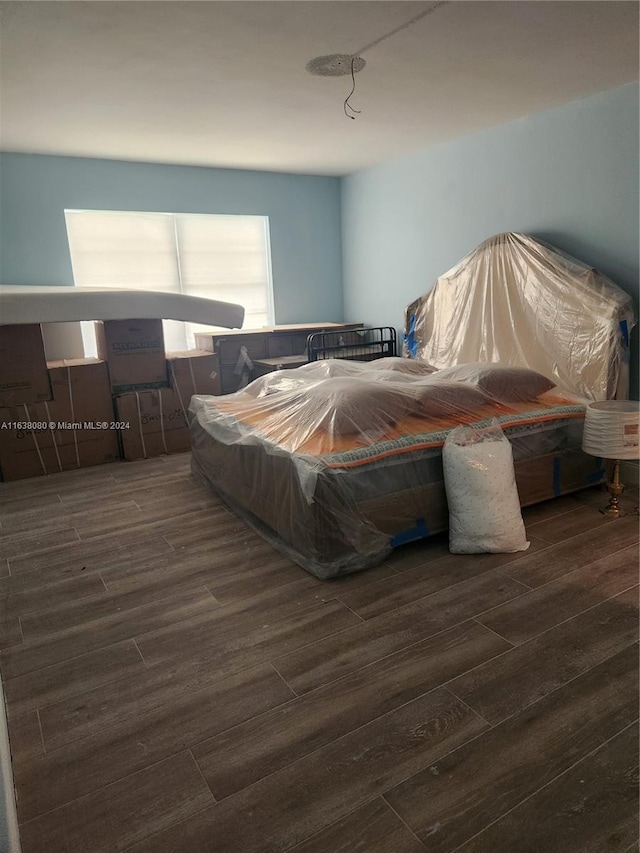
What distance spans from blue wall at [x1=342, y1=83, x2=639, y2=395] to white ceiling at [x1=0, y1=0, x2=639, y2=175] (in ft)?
0.61

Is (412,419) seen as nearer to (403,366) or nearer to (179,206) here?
(403,366)

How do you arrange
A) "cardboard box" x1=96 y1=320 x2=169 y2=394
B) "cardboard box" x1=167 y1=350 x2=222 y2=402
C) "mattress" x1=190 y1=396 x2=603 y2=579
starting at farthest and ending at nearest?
"cardboard box" x1=167 y1=350 x2=222 y2=402
"cardboard box" x1=96 y1=320 x2=169 y2=394
"mattress" x1=190 y1=396 x2=603 y2=579

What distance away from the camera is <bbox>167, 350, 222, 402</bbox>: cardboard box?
4.44m

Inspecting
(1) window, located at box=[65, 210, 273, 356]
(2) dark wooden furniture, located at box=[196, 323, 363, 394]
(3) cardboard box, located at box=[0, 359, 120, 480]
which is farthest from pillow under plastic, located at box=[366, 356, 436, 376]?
(1) window, located at box=[65, 210, 273, 356]

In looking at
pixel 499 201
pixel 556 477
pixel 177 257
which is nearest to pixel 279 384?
pixel 556 477

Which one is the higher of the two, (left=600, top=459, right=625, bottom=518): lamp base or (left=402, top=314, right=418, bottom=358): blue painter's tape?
(left=402, top=314, right=418, bottom=358): blue painter's tape

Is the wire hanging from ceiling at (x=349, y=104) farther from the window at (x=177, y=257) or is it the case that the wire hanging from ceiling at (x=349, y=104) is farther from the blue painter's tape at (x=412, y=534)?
the blue painter's tape at (x=412, y=534)

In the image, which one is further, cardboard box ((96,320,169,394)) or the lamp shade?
cardboard box ((96,320,169,394))

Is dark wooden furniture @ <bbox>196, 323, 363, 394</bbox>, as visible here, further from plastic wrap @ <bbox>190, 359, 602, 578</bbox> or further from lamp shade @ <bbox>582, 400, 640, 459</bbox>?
lamp shade @ <bbox>582, 400, 640, 459</bbox>

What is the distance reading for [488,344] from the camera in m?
4.09

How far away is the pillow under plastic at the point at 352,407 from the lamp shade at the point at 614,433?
3.28 feet

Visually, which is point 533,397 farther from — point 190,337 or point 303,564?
point 190,337

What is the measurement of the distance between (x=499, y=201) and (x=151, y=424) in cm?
317

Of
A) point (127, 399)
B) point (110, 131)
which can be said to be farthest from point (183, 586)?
point (110, 131)
